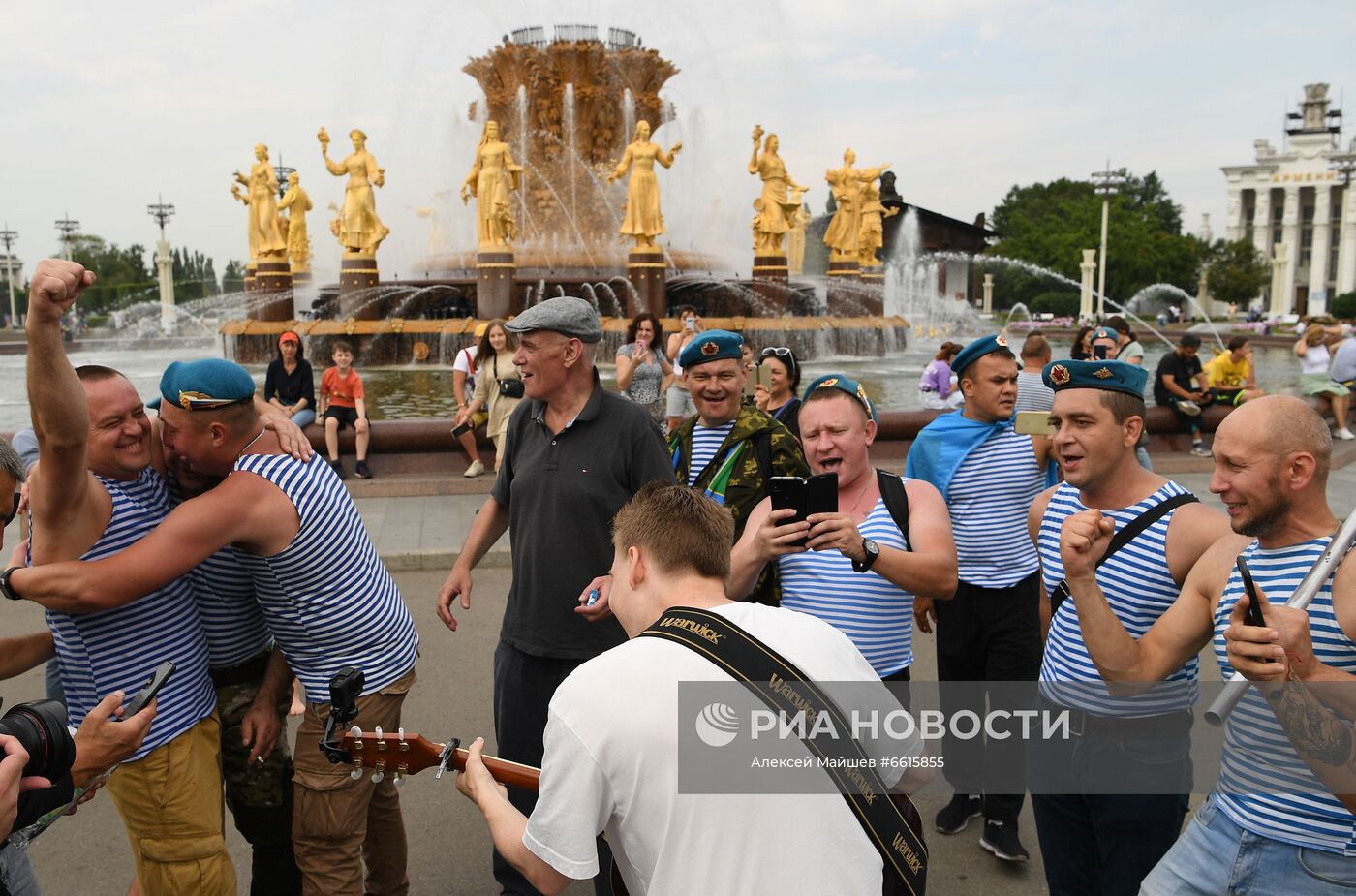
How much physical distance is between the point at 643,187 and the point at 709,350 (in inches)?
656

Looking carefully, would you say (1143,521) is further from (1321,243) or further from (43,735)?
(1321,243)

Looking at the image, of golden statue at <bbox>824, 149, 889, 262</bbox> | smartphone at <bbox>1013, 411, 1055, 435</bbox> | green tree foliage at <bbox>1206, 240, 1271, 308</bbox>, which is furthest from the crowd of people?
green tree foliage at <bbox>1206, 240, 1271, 308</bbox>

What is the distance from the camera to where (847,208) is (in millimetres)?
24094

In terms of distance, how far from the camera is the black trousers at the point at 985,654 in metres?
4.07

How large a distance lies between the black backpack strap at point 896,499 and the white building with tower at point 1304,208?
103m

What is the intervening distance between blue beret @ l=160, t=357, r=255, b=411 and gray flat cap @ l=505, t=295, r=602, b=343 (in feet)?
3.05

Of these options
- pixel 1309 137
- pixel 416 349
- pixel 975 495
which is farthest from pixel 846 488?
pixel 1309 137

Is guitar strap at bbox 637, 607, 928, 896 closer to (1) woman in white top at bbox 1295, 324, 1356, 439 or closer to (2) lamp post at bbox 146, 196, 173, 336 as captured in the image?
(1) woman in white top at bbox 1295, 324, 1356, 439

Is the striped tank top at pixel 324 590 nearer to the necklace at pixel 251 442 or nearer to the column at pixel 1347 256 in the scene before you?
the necklace at pixel 251 442

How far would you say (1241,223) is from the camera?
111125 millimetres

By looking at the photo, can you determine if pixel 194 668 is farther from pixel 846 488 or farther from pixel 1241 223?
pixel 1241 223

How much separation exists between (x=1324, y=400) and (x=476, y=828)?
13193 mm

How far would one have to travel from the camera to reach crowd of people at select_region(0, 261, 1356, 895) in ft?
5.89

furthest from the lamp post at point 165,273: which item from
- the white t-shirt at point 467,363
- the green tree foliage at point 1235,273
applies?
the green tree foliage at point 1235,273
